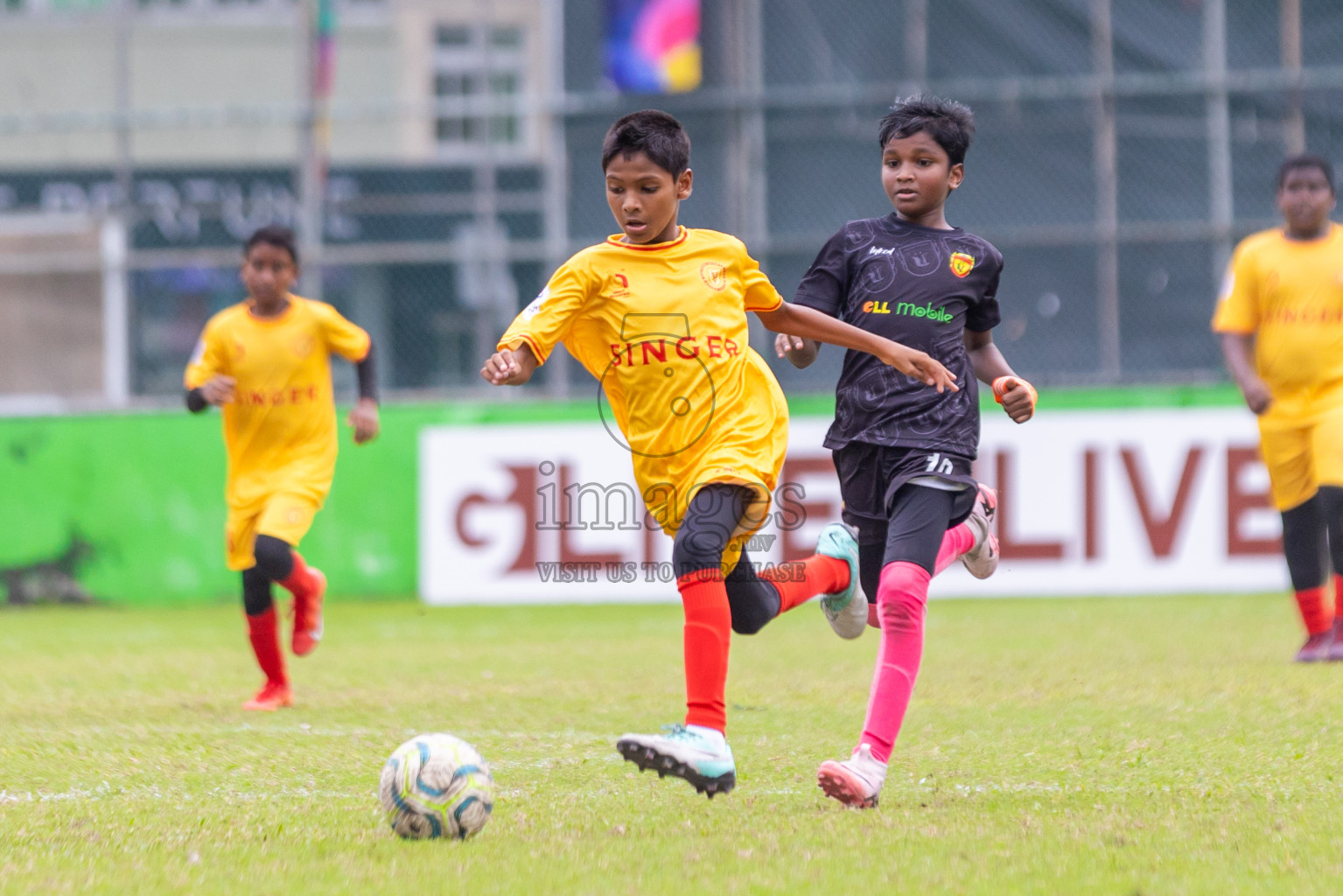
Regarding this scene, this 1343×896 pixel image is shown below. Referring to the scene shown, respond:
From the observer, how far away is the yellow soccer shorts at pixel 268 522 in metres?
6.88

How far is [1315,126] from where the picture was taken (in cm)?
1351

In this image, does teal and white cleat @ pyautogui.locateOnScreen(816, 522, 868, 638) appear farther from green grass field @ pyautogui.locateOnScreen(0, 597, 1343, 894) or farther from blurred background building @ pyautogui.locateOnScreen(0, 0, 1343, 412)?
blurred background building @ pyautogui.locateOnScreen(0, 0, 1343, 412)

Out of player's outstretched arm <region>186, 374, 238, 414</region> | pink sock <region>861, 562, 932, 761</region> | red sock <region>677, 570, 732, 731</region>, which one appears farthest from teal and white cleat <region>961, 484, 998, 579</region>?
player's outstretched arm <region>186, 374, 238, 414</region>

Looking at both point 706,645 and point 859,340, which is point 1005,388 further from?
point 706,645

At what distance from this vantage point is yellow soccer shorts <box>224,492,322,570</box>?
271 inches

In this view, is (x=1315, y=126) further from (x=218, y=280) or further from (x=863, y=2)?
(x=218, y=280)

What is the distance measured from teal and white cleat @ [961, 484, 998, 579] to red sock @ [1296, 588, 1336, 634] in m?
3.23

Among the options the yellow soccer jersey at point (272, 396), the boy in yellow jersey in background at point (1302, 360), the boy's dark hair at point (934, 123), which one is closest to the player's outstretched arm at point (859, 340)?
the boy's dark hair at point (934, 123)

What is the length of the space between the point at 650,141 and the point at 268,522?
3.10 meters

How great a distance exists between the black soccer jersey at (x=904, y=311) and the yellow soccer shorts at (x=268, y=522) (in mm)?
2856

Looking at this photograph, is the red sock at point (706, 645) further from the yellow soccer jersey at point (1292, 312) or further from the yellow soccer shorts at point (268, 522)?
the yellow soccer jersey at point (1292, 312)

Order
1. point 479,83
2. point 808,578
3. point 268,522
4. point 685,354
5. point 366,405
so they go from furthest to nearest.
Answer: point 479,83, point 366,405, point 268,522, point 808,578, point 685,354

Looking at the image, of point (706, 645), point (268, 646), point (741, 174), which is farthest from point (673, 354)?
point (741, 174)

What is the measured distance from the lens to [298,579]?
7.05 metres
